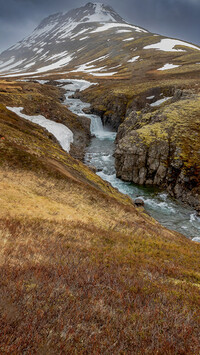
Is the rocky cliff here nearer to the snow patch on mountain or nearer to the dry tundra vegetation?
the dry tundra vegetation

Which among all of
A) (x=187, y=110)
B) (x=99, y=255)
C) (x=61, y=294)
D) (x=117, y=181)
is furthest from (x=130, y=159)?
(x=61, y=294)

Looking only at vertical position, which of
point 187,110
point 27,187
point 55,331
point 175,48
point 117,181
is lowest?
point 117,181

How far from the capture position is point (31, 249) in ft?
29.5

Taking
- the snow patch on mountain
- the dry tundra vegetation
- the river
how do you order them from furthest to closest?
the snow patch on mountain, the river, the dry tundra vegetation

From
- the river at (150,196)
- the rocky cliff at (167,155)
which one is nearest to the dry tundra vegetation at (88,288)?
the river at (150,196)

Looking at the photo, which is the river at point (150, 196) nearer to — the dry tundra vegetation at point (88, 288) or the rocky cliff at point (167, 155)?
the rocky cliff at point (167, 155)

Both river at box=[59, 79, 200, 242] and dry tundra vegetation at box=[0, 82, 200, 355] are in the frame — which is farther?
river at box=[59, 79, 200, 242]

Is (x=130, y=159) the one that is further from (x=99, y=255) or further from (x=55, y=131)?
(x=99, y=255)

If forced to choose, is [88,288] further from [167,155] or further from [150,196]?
[167,155]

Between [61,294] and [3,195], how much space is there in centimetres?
1327

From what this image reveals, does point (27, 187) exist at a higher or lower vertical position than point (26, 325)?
lower

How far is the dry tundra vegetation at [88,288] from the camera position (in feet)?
14.5

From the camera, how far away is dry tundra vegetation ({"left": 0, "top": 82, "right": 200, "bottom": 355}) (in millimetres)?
4430

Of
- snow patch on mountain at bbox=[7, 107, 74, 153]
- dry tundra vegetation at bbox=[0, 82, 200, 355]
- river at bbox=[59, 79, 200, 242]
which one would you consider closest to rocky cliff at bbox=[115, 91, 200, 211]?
river at bbox=[59, 79, 200, 242]
